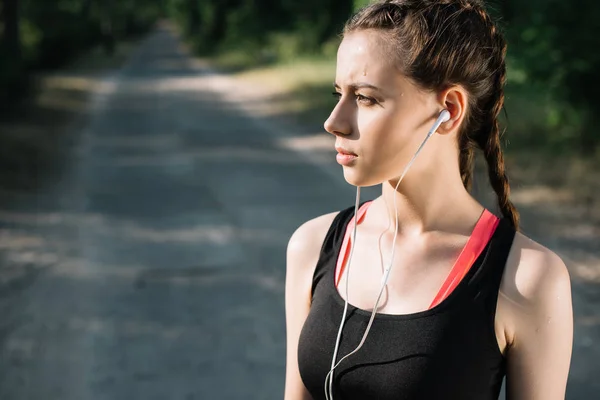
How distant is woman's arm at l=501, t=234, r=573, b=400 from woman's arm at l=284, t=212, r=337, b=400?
1.42ft

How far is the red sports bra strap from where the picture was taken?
155cm

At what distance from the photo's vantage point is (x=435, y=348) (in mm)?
1513

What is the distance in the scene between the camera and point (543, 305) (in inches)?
58.2

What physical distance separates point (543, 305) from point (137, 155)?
11795mm

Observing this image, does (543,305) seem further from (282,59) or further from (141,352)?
(282,59)

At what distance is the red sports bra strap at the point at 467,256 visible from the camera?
1.55 m

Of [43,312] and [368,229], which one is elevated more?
[368,229]

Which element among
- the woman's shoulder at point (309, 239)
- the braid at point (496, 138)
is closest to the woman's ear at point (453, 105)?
the braid at point (496, 138)

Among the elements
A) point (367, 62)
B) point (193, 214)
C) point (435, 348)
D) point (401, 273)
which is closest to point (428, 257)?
point (401, 273)

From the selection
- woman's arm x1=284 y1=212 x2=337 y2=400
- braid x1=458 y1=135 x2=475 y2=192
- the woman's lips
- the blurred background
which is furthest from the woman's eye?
the blurred background

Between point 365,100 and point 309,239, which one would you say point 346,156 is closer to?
point 365,100

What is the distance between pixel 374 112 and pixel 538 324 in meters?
0.50

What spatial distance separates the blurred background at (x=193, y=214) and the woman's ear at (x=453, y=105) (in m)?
0.42

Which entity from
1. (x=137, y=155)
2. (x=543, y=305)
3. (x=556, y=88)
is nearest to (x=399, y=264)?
(x=543, y=305)
